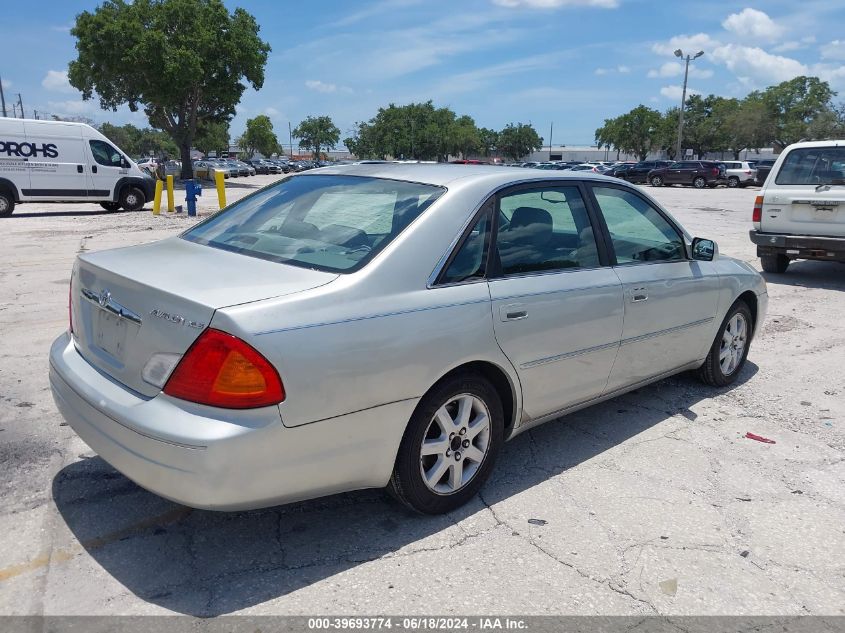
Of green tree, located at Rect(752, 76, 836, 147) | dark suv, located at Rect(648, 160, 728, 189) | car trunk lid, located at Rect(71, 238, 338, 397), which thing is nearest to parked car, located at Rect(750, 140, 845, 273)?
car trunk lid, located at Rect(71, 238, 338, 397)

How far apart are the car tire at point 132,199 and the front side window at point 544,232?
18.3 meters

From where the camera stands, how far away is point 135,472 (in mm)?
2637

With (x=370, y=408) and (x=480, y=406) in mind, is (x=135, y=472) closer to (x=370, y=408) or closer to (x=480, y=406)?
(x=370, y=408)

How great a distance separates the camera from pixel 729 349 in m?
5.15

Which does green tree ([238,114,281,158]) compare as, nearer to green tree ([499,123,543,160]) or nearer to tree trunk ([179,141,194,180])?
green tree ([499,123,543,160])

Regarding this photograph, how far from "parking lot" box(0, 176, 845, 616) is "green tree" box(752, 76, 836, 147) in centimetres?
7772

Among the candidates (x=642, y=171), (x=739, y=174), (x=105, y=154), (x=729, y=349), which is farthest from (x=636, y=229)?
(x=642, y=171)

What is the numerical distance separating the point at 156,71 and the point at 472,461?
34.9 m

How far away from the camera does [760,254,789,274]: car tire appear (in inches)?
393

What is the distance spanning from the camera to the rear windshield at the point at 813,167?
889 cm

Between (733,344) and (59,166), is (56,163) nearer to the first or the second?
(59,166)

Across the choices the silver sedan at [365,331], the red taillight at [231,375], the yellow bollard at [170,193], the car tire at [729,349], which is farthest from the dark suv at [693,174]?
the red taillight at [231,375]

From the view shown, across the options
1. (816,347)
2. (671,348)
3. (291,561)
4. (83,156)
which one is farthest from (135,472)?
(83,156)

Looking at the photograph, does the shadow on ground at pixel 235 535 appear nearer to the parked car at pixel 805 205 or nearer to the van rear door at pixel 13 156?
the parked car at pixel 805 205
